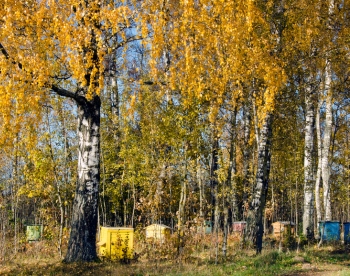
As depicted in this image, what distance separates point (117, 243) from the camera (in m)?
8.15

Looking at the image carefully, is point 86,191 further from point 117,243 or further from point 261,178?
point 261,178

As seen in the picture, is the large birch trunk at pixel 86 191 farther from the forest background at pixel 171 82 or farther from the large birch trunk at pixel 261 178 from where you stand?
the large birch trunk at pixel 261 178

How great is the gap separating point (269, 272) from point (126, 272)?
3.45 metres

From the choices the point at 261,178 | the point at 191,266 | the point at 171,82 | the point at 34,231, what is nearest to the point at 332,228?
the point at 261,178

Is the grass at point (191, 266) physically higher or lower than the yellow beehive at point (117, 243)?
lower

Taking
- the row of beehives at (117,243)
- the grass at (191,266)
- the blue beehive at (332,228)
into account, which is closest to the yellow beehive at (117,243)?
the row of beehives at (117,243)

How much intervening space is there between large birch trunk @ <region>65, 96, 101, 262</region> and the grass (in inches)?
17.1

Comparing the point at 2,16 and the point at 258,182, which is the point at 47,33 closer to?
the point at 2,16

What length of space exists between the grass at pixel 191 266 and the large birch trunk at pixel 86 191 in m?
0.44

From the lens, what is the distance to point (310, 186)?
1295cm

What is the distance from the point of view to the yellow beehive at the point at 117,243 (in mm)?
8141

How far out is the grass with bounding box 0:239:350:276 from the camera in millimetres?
6777

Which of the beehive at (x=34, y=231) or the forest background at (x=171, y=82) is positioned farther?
the beehive at (x=34, y=231)

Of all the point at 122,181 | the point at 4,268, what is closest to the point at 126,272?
the point at 4,268
